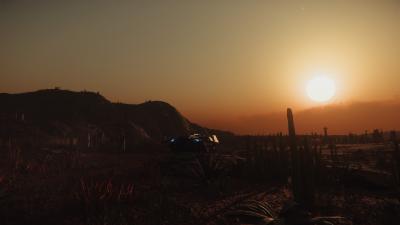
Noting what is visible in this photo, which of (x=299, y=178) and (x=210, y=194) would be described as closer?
(x=299, y=178)

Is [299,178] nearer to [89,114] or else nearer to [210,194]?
[210,194]

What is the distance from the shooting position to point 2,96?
73375 millimetres

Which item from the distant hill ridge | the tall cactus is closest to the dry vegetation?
the tall cactus

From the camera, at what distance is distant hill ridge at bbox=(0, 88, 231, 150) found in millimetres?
54031

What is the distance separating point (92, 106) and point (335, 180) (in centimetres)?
6279

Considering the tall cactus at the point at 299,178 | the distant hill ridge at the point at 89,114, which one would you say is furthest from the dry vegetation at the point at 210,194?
the distant hill ridge at the point at 89,114

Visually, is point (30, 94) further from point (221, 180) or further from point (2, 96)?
point (221, 180)

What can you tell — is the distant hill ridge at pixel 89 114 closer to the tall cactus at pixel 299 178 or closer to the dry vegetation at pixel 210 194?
the dry vegetation at pixel 210 194

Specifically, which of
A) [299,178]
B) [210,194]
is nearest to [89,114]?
[210,194]

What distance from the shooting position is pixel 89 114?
2638 inches

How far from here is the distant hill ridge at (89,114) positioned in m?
54.0

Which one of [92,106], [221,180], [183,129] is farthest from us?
[183,129]

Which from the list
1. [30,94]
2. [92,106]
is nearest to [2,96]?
[30,94]

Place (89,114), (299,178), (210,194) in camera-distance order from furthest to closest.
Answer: (89,114)
(210,194)
(299,178)
